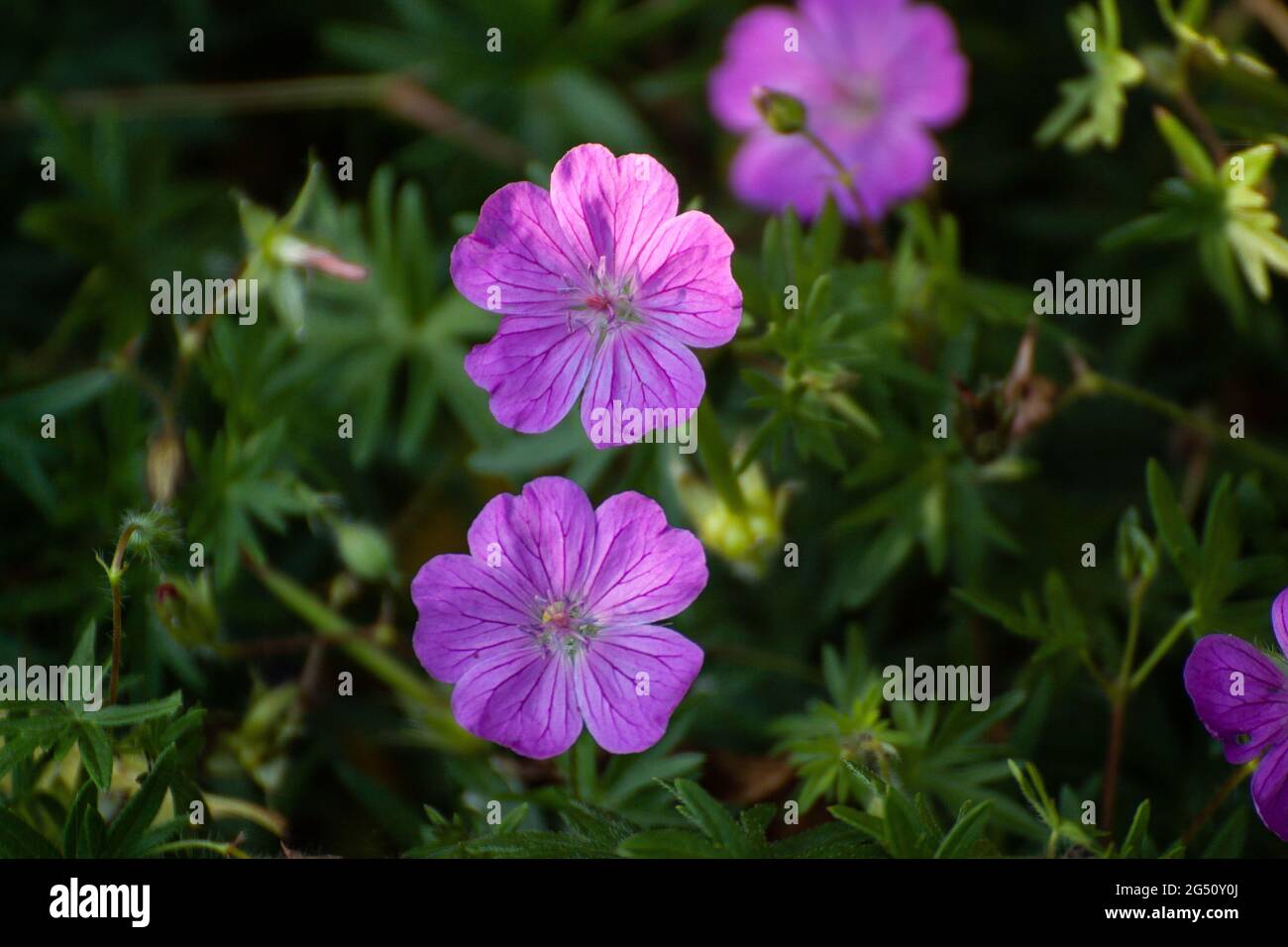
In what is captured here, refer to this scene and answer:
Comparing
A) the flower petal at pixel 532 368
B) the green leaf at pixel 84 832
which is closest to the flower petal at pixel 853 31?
the flower petal at pixel 532 368

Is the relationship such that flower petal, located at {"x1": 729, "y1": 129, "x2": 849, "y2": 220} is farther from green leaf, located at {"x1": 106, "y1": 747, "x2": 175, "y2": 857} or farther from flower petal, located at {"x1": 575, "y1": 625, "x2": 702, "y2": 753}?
green leaf, located at {"x1": 106, "y1": 747, "x2": 175, "y2": 857}

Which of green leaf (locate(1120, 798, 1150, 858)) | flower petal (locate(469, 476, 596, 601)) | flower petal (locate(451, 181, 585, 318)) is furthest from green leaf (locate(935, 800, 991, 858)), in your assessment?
flower petal (locate(451, 181, 585, 318))

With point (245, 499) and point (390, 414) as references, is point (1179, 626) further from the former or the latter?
point (390, 414)

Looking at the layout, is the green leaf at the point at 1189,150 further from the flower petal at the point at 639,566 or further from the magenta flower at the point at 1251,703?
the flower petal at the point at 639,566

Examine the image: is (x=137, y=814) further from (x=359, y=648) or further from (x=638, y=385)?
(x=638, y=385)
